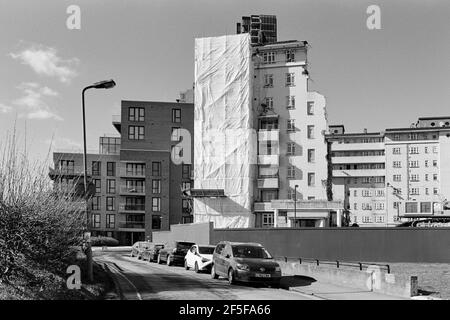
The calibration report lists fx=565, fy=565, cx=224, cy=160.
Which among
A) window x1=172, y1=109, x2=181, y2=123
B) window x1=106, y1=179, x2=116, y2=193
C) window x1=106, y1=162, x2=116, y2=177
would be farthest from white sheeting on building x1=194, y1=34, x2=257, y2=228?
window x1=106, y1=162, x2=116, y2=177

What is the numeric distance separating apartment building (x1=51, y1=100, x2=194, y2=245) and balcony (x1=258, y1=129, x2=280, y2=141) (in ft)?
73.9

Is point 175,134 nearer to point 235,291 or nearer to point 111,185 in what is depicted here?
point 111,185

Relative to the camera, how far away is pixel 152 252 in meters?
41.4

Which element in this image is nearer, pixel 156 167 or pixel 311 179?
pixel 311 179

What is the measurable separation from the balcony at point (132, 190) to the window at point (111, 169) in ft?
10.2

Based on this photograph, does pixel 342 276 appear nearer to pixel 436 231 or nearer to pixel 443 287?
pixel 443 287

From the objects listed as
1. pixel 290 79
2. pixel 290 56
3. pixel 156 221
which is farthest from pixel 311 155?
pixel 156 221

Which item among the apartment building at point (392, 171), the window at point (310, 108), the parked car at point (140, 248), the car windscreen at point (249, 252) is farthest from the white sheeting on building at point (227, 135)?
the car windscreen at point (249, 252)

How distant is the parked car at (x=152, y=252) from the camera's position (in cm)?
4089

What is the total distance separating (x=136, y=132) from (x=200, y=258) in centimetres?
Result: 6832

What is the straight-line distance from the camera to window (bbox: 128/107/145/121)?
92750 millimetres

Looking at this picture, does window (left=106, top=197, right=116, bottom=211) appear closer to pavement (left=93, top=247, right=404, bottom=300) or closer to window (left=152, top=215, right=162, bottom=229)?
window (left=152, top=215, right=162, bottom=229)
